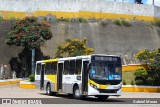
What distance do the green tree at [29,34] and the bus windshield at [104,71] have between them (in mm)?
20456

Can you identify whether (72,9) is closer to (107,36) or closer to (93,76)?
(107,36)

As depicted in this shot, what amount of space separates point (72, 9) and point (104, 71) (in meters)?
30.4

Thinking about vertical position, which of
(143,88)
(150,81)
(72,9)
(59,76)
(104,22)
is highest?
(72,9)

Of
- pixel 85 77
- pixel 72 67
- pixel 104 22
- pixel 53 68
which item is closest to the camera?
pixel 85 77

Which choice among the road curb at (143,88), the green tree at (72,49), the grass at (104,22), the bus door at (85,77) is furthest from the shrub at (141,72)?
the grass at (104,22)

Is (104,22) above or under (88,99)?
above

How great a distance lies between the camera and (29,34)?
4041cm

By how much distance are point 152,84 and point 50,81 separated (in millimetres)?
12040

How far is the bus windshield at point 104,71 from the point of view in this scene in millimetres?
20594

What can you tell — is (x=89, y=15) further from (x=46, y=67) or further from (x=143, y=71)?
(x=46, y=67)

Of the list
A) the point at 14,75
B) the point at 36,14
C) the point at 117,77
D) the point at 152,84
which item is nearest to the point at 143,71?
the point at 152,84

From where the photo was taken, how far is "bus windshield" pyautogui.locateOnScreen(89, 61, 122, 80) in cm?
2059

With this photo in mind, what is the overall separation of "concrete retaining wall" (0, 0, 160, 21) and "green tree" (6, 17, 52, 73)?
7.57m

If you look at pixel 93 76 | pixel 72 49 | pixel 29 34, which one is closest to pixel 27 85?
pixel 29 34
